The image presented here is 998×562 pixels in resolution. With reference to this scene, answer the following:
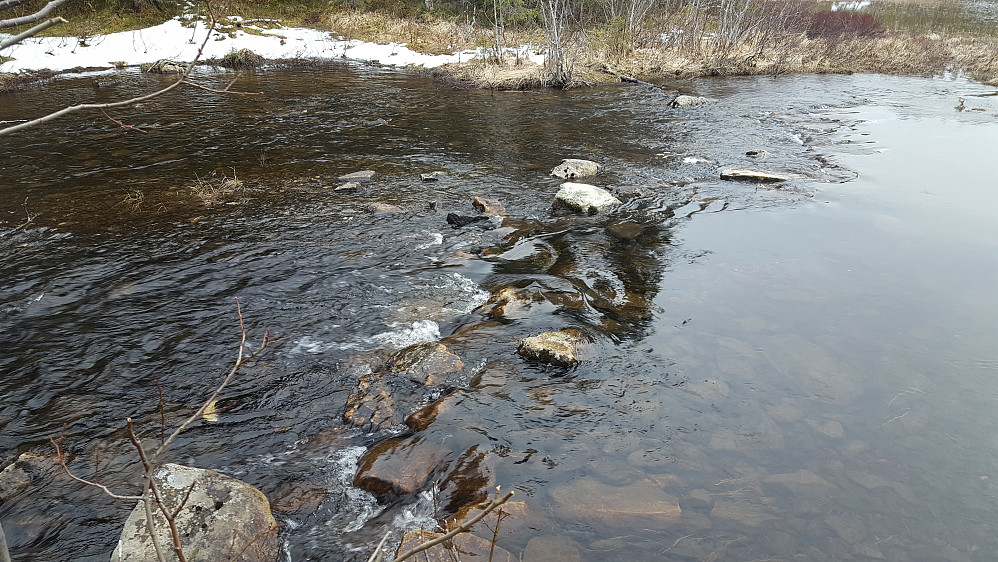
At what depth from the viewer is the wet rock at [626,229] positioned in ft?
26.7

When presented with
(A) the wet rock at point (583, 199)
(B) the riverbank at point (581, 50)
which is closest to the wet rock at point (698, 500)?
(A) the wet rock at point (583, 199)

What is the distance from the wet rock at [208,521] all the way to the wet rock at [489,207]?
19.5ft

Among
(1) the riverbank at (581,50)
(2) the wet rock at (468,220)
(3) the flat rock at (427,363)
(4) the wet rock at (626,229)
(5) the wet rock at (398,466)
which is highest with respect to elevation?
(1) the riverbank at (581,50)

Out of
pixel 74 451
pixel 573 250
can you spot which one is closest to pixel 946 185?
pixel 573 250

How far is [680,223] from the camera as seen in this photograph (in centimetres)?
866

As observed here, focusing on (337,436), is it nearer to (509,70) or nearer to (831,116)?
(831,116)

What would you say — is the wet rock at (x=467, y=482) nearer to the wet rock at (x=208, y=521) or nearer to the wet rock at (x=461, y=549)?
the wet rock at (x=461, y=549)

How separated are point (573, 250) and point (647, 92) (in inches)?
496

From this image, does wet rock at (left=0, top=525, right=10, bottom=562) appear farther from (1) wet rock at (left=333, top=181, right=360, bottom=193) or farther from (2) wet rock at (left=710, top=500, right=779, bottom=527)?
(1) wet rock at (left=333, top=181, right=360, bottom=193)

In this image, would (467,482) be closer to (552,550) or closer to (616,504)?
(552,550)

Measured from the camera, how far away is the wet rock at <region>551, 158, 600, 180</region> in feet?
34.3

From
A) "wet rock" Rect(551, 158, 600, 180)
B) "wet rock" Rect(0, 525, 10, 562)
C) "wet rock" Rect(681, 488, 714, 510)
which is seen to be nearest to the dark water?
"wet rock" Rect(681, 488, 714, 510)

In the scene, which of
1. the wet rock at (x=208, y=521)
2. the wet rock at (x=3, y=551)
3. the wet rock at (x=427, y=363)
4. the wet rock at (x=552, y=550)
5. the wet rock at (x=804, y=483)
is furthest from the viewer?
the wet rock at (x=427, y=363)

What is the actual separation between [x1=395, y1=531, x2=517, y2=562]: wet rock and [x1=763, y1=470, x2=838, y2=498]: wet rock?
214 cm
